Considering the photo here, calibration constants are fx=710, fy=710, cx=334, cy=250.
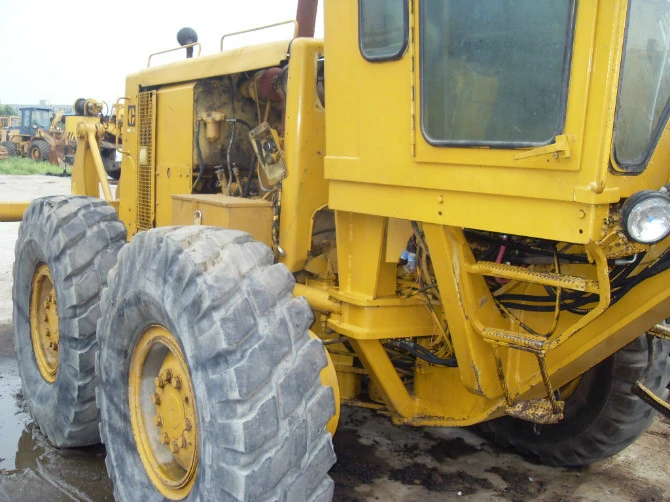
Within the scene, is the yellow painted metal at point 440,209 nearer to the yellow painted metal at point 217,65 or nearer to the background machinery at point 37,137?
the yellow painted metal at point 217,65

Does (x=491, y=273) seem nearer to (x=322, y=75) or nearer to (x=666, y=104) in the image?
(x=666, y=104)

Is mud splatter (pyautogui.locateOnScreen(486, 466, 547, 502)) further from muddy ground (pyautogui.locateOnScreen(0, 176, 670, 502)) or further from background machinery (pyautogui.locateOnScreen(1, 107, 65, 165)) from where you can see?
background machinery (pyautogui.locateOnScreen(1, 107, 65, 165))

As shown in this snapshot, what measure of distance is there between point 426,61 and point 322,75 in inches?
39.6

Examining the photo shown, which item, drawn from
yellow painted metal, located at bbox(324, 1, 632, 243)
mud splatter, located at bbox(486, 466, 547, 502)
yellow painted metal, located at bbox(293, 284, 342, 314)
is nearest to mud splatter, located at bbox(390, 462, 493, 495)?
mud splatter, located at bbox(486, 466, 547, 502)

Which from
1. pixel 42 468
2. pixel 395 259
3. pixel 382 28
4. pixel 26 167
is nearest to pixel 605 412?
pixel 395 259

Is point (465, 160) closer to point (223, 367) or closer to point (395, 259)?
point (395, 259)

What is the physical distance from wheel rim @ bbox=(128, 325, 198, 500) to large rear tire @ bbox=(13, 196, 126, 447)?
90cm

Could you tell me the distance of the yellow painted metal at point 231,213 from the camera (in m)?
3.39

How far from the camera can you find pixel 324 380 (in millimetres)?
2916

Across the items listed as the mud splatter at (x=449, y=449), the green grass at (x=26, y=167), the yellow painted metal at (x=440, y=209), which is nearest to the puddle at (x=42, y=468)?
the yellow painted metal at (x=440, y=209)

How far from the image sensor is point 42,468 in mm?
3938

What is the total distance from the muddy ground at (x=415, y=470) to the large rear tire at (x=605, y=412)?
173 mm

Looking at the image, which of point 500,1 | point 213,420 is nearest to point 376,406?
point 213,420

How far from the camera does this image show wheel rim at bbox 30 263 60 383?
441cm
